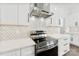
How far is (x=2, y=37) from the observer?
Result: 1.17 meters

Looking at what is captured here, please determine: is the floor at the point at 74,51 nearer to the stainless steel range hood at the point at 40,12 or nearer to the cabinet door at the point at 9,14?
the stainless steel range hood at the point at 40,12

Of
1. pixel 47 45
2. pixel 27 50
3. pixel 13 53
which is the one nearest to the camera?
pixel 13 53

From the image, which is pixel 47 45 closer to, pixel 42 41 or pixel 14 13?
pixel 42 41

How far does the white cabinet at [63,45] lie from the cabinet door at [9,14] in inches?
28.6

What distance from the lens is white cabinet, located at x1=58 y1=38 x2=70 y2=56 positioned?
1.20m

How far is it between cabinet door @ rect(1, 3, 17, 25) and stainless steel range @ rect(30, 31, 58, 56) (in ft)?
1.10

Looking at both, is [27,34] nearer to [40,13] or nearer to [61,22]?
[40,13]

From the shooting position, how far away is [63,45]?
4.03 ft

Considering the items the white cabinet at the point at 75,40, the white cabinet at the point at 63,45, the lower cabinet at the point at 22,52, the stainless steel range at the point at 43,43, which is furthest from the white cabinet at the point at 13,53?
the white cabinet at the point at 75,40

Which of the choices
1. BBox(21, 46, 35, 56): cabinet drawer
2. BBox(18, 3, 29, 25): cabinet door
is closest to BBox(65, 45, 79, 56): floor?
BBox(21, 46, 35, 56): cabinet drawer

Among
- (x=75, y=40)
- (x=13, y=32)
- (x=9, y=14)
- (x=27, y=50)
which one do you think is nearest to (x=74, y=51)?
(x=75, y=40)

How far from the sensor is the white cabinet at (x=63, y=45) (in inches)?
47.2

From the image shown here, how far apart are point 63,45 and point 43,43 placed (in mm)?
298

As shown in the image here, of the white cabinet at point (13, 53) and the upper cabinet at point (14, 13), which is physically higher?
the upper cabinet at point (14, 13)
